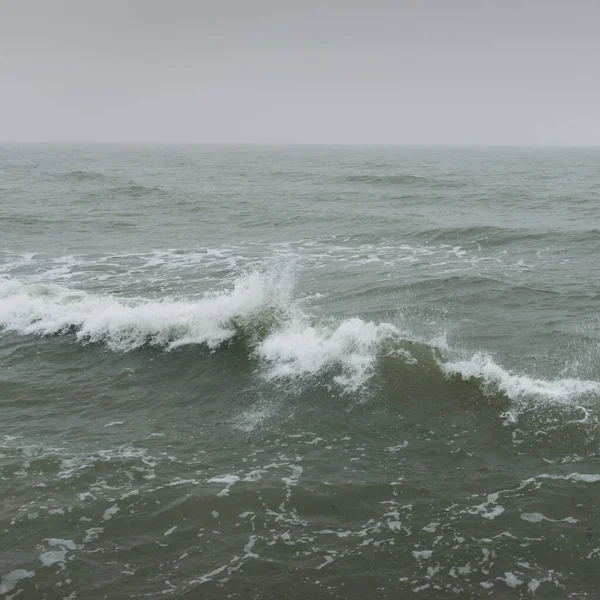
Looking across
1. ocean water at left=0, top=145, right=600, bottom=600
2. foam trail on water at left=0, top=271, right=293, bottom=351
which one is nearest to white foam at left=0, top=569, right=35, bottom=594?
ocean water at left=0, top=145, right=600, bottom=600

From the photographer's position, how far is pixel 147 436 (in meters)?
10.2

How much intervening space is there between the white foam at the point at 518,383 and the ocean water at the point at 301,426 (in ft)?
0.17

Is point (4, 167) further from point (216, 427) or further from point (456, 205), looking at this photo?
point (216, 427)

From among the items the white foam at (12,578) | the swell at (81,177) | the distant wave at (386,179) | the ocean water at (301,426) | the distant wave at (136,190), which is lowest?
the white foam at (12,578)

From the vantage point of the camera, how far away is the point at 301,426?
1057 cm

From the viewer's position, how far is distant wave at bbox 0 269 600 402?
12.2 meters

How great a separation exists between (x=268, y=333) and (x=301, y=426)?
4517 mm

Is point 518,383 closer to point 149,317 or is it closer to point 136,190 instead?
point 149,317

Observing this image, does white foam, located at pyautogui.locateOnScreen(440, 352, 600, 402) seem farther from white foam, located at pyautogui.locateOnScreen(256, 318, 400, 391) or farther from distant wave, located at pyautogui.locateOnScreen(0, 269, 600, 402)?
white foam, located at pyautogui.locateOnScreen(256, 318, 400, 391)

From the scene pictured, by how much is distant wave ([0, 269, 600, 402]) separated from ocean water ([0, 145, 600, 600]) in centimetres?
6

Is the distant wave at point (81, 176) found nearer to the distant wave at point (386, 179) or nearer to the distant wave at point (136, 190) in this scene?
the distant wave at point (136, 190)

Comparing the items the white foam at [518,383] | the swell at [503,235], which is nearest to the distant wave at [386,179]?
the swell at [503,235]

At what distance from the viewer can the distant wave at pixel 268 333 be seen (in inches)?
479

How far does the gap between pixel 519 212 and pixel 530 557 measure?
101 feet
